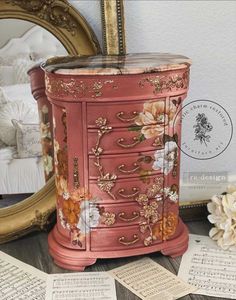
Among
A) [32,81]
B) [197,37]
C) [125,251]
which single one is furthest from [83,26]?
[125,251]

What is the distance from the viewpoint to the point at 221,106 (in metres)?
1.31

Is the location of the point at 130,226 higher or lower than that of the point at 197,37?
lower

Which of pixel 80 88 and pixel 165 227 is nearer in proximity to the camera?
pixel 80 88

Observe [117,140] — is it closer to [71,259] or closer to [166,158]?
[166,158]

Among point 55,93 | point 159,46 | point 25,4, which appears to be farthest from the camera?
point 159,46

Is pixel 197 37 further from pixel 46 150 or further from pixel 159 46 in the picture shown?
pixel 46 150

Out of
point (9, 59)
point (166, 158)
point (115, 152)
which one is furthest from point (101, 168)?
point (9, 59)

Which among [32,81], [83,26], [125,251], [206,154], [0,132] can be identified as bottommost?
[125,251]

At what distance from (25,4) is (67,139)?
0.35 metres

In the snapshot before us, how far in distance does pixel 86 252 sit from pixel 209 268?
0.91 ft

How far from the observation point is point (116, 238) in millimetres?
1029

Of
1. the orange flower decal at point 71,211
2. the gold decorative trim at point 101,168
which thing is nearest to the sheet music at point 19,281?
the orange flower decal at point 71,211

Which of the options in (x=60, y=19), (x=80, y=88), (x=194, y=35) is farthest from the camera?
(x=194, y=35)

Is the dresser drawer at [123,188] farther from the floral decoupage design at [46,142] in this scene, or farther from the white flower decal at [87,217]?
the floral decoupage design at [46,142]
